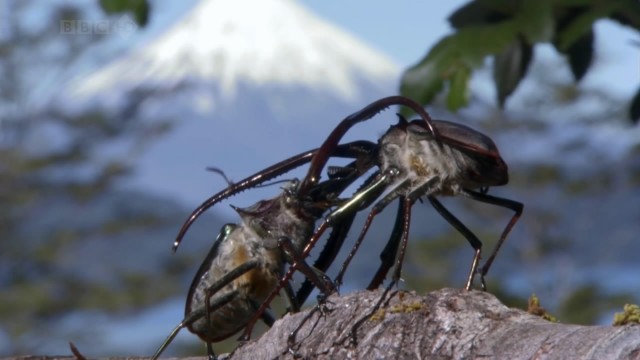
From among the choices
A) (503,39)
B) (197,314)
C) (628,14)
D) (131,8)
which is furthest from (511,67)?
(197,314)

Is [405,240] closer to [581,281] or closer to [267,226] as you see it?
[267,226]

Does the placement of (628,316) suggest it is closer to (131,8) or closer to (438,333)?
(438,333)

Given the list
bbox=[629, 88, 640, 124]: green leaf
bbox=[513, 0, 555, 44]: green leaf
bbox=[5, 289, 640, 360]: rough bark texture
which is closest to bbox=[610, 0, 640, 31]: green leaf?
bbox=[513, 0, 555, 44]: green leaf

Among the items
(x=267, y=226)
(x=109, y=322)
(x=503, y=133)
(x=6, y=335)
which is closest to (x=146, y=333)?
(x=109, y=322)

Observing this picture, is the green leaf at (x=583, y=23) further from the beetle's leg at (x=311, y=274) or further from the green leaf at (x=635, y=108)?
the beetle's leg at (x=311, y=274)

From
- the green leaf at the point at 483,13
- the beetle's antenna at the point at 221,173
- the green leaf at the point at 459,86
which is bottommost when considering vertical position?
the beetle's antenna at the point at 221,173

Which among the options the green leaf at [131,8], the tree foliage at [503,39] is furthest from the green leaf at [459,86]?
the green leaf at [131,8]
